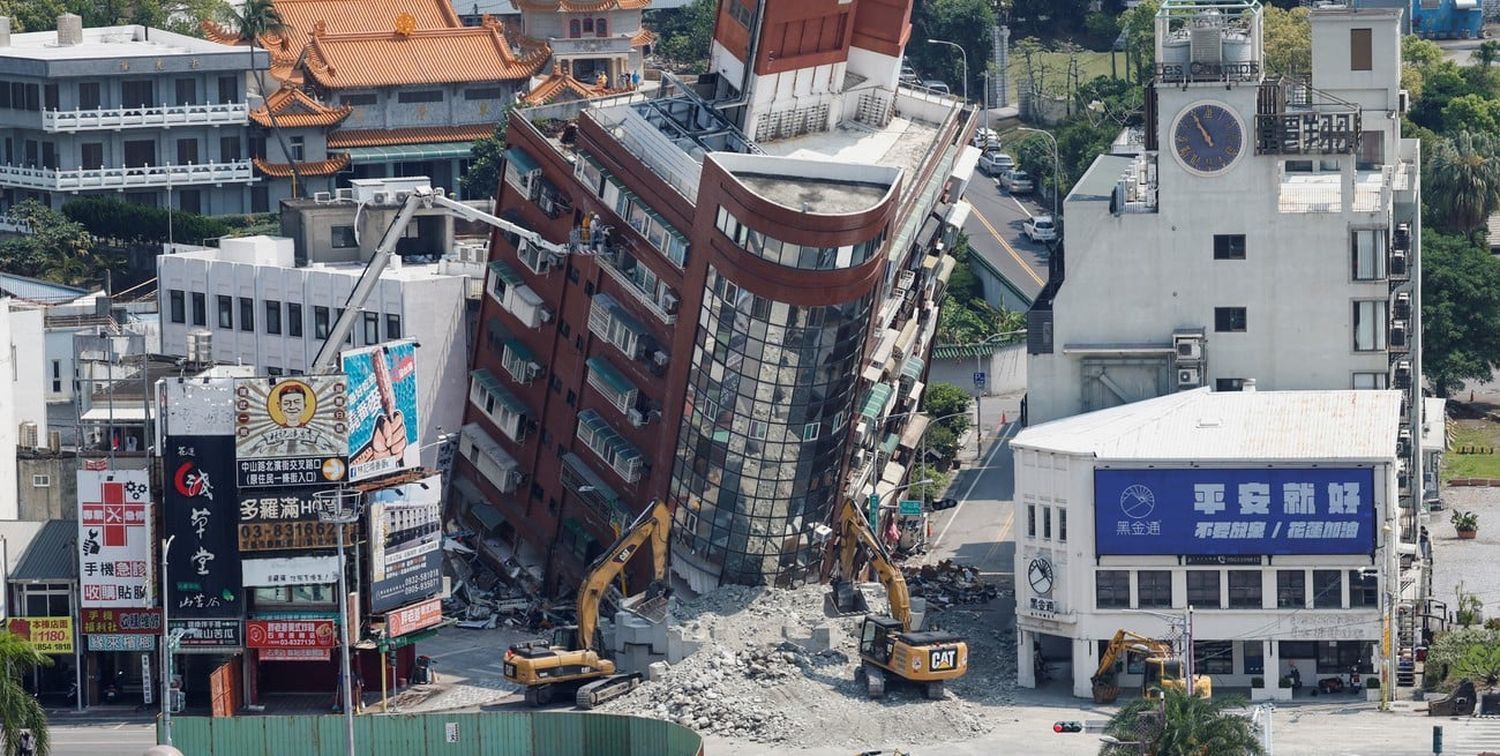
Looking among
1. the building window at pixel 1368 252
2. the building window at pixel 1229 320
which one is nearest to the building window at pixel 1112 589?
the building window at pixel 1229 320

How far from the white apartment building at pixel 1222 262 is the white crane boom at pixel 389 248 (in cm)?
2330

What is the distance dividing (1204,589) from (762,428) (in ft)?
64.8

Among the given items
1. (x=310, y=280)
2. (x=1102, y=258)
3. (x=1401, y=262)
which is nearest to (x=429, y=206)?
(x=310, y=280)

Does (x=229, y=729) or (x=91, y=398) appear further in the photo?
(x=91, y=398)

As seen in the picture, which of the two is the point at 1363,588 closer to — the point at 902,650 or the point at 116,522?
the point at 902,650

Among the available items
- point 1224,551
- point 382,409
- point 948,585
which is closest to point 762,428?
point 382,409

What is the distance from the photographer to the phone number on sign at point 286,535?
6265 inches

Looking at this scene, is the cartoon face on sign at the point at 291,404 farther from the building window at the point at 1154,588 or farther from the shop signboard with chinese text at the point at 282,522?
the building window at the point at 1154,588

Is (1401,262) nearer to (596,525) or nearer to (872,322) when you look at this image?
(872,322)

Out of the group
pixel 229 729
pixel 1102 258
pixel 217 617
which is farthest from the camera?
pixel 1102 258

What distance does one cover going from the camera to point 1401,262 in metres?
173

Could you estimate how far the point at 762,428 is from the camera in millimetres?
165000

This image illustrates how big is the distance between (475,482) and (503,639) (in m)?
14.1

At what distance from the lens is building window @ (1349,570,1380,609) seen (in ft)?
518
